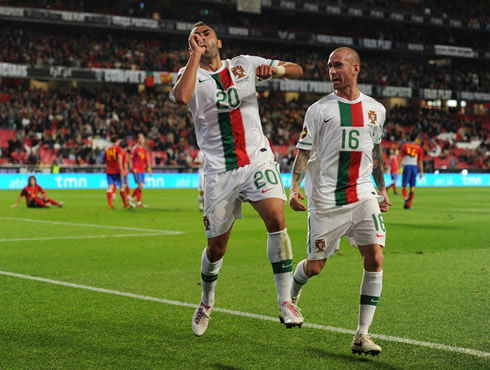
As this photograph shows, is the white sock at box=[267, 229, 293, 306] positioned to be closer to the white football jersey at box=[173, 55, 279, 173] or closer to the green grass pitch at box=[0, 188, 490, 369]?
the green grass pitch at box=[0, 188, 490, 369]

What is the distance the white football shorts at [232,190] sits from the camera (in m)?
5.83

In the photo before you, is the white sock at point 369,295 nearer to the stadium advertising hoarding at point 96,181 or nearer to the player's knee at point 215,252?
the player's knee at point 215,252

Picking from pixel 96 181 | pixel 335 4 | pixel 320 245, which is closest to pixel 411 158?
pixel 320 245

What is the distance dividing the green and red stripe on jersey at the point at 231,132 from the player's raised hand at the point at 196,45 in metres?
0.34

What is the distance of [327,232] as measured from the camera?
5.68 metres

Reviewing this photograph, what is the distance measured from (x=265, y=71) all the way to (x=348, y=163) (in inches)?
39.0

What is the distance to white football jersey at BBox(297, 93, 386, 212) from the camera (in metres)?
5.70

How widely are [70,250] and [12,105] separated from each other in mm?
32824

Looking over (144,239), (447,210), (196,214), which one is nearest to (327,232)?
(144,239)

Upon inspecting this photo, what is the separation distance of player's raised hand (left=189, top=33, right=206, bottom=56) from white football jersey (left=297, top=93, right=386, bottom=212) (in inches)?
38.0

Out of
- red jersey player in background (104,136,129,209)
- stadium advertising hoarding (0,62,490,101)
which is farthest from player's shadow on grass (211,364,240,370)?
stadium advertising hoarding (0,62,490,101)

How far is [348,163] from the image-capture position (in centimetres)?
574

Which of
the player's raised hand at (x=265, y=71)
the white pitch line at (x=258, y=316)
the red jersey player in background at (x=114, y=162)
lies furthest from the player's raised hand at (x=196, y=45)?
the red jersey player in background at (x=114, y=162)

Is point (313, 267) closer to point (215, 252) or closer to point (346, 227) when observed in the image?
point (346, 227)
